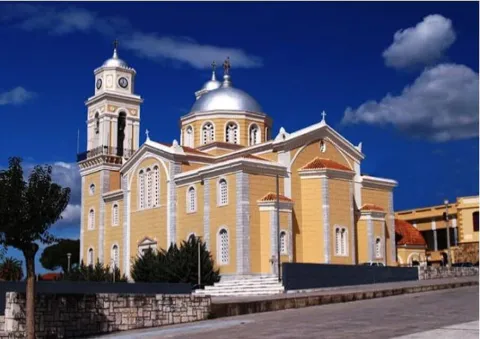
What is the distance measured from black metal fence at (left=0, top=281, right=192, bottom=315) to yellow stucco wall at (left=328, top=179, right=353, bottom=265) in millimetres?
14262

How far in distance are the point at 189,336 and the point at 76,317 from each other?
3553 mm

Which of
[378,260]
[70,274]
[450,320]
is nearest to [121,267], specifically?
[70,274]

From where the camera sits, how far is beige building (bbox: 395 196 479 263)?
5259 centimetres

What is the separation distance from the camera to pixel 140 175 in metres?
46.0

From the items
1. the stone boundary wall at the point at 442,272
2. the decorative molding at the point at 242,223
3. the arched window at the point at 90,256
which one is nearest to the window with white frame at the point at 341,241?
the stone boundary wall at the point at 442,272

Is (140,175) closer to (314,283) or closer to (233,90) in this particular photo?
(233,90)

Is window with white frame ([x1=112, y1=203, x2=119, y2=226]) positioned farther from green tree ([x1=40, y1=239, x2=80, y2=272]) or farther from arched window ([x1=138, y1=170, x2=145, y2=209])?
green tree ([x1=40, y1=239, x2=80, y2=272])

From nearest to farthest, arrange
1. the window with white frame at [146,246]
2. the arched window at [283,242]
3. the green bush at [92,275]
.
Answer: the arched window at [283,242] → the green bush at [92,275] → the window with white frame at [146,246]

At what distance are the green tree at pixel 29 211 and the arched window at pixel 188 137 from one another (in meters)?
31.4

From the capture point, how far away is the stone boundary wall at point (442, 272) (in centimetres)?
3544

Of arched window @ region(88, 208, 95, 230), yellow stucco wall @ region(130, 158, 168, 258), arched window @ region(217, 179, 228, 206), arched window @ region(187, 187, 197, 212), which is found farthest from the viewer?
arched window @ region(88, 208, 95, 230)

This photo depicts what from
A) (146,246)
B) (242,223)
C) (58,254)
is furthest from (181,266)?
(58,254)

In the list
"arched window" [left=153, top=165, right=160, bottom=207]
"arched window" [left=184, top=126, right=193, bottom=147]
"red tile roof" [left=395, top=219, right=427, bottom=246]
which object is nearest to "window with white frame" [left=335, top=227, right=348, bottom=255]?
"red tile roof" [left=395, top=219, right=427, bottom=246]

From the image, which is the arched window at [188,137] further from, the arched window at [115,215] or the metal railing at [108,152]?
the arched window at [115,215]
